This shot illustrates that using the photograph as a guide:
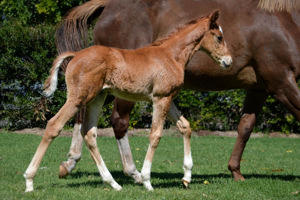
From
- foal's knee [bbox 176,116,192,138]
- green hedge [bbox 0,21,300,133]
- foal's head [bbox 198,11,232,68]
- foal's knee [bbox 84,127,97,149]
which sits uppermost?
foal's head [bbox 198,11,232,68]

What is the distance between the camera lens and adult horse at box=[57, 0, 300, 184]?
535 centimetres

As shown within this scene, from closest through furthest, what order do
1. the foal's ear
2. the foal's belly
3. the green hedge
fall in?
1. the foal's belly
2. the foal's ear
3. the green hedge

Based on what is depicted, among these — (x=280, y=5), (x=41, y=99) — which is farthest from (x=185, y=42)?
(x=41, y=99)

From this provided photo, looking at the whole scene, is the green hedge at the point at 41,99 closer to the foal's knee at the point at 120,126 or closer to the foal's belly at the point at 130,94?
the foal's knee at the point at 120,126

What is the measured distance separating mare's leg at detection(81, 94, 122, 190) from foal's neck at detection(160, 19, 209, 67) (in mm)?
1020

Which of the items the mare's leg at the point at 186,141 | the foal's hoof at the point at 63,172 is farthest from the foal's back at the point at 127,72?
the foal's hoof at the point at 63,172

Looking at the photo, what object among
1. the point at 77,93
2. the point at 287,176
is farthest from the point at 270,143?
the point at 77,93

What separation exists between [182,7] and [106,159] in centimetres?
327

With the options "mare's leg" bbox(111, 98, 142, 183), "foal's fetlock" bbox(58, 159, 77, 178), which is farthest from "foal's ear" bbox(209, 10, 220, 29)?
"foal's fetlock" bbox(58, 159, 77, 178)

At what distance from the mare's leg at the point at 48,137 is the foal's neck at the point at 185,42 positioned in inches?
54.9

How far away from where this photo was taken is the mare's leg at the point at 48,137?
158 inches

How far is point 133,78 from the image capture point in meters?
4.34

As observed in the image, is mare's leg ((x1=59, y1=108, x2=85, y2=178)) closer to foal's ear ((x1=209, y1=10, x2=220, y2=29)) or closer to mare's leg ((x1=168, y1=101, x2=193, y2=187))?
mare's leg ((x1=168, y1=101, x2=193, y2=187))

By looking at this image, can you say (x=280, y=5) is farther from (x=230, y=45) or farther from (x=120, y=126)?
(x=120, y=126)
